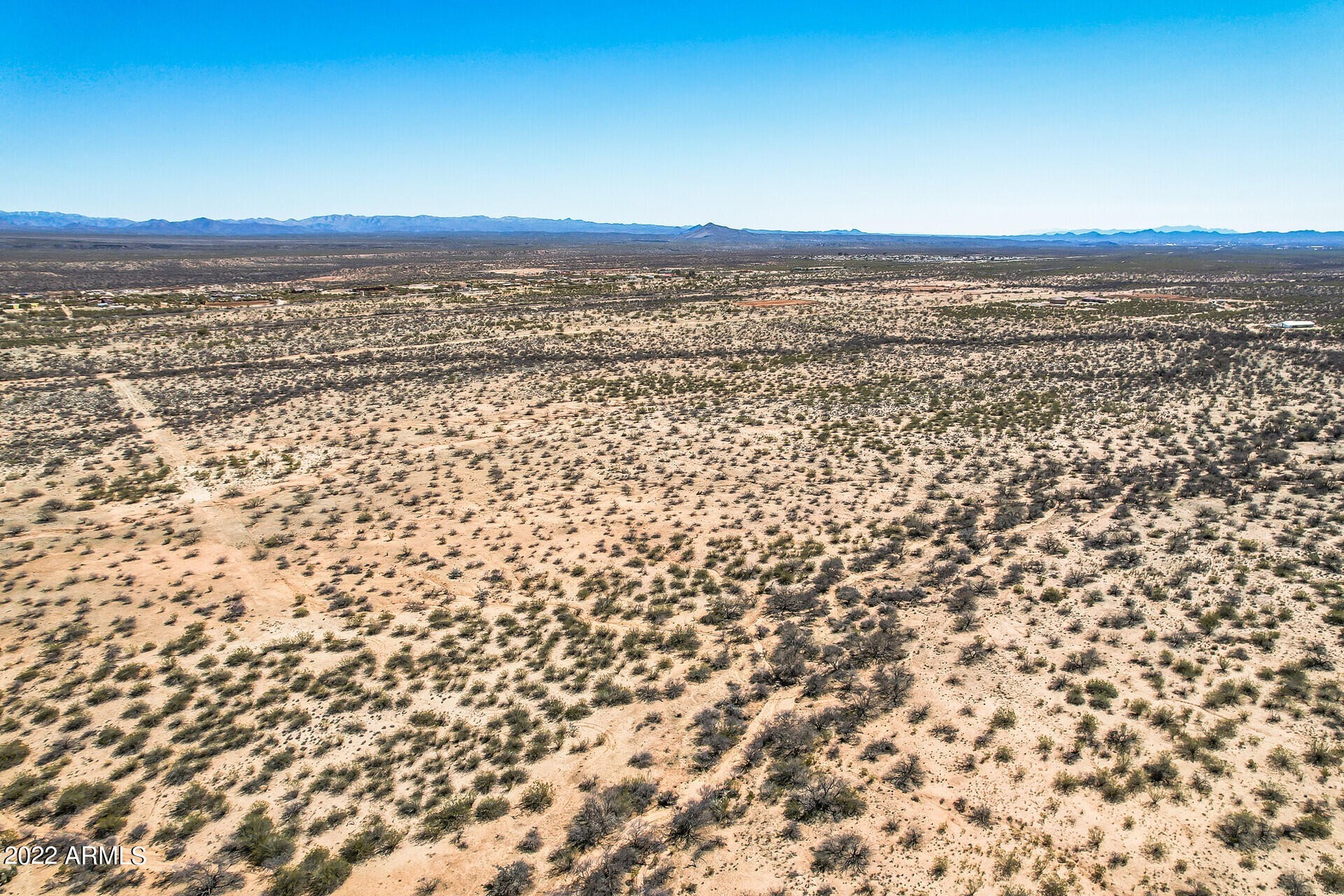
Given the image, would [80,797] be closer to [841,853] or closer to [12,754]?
[12,754]

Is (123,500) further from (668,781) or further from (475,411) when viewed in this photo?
(668,781)

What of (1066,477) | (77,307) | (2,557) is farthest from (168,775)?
(77,307)

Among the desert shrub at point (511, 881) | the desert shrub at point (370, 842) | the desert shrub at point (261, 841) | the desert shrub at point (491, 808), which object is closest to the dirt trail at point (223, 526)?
the desert shrub at point (261, 841)

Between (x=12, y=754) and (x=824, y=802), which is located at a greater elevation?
(x=824, y=802)

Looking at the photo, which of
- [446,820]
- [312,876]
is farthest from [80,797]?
[446,820]

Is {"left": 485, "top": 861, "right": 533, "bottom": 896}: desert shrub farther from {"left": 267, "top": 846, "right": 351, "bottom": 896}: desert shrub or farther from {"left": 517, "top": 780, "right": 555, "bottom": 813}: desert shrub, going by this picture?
{"left": 267, "top": 846, "right": 351, "bottom": 896}: desert shrub

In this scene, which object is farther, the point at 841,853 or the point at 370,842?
the point at 370,842

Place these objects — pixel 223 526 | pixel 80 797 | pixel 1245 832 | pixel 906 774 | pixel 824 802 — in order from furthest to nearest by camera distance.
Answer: pixel 223 526, pixel 906 774, pixel 80 797, pixel 824 802, pixel 1245 832

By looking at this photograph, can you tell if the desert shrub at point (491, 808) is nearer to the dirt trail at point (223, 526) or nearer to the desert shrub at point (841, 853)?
the desert shrub at point (841, 853)
